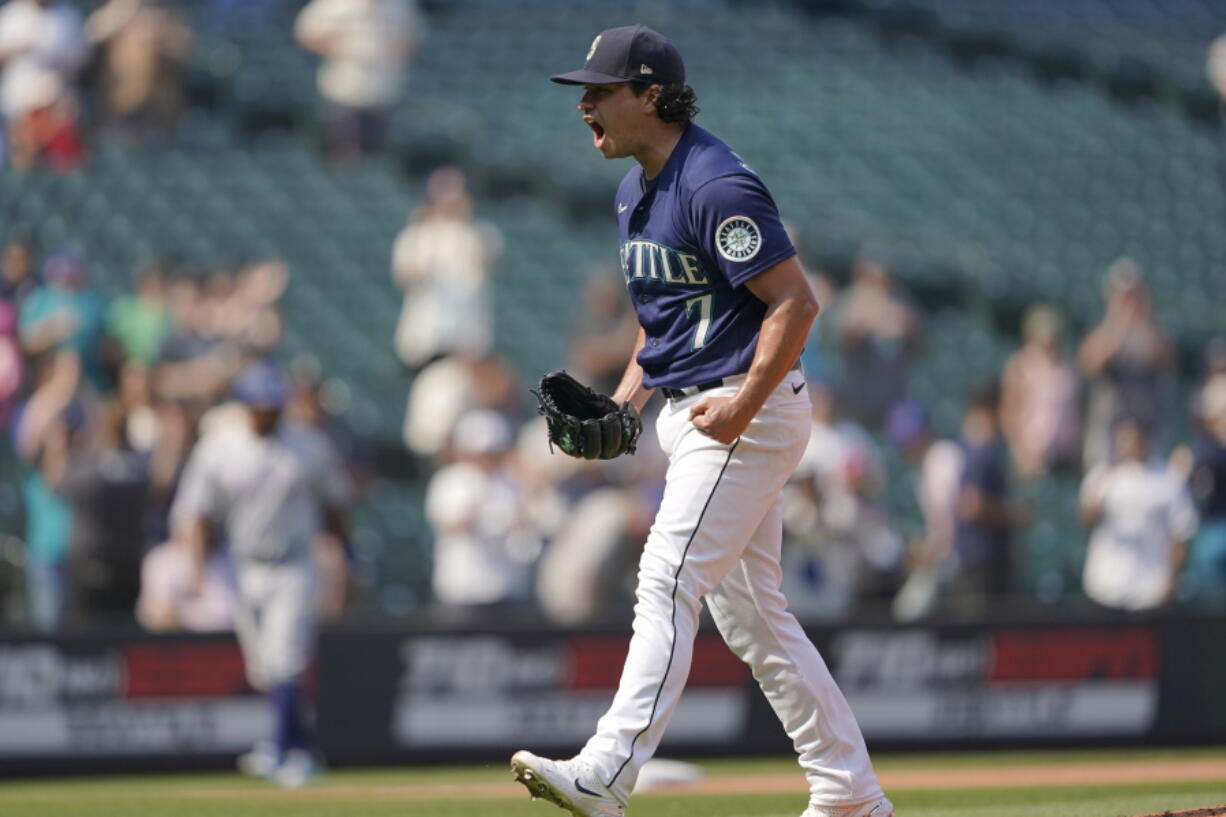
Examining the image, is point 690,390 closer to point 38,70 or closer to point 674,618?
point 674,618

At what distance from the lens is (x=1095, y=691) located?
9.77 meters

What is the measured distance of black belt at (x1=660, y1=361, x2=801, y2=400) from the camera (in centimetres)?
454

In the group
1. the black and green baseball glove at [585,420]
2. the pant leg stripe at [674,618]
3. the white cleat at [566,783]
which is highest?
the black and green baseball glove at [585,420]

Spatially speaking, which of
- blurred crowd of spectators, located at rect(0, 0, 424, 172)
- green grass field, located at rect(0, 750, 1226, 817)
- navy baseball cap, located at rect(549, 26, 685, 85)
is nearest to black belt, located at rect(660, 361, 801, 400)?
navy baseball cap, located at rect(549, 26, 685, 85)

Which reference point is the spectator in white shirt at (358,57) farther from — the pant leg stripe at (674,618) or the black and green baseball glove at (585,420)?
the pant leg stripe at (674,618)

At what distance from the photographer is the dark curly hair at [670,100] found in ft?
15.0

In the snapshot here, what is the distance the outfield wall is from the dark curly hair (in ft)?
16.8

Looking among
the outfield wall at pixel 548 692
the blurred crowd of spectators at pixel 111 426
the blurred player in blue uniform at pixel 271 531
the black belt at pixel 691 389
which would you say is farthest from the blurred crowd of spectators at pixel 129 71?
the black belt at pixel 691 389

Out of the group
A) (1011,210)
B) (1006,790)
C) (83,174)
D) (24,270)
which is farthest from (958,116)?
(1006,790)

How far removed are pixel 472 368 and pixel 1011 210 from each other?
619cm

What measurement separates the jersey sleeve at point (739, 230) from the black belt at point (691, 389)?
0.28 m

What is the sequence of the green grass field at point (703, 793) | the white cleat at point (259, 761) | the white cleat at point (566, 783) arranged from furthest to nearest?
1. the white cleat at point (259, 761)
2. the green grass field at point (703, 793)
3. the white cleat at point (566, 783)

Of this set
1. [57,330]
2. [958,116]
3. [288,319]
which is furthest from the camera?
[958,116]

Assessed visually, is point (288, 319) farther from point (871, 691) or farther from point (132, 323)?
point (871, 691)
